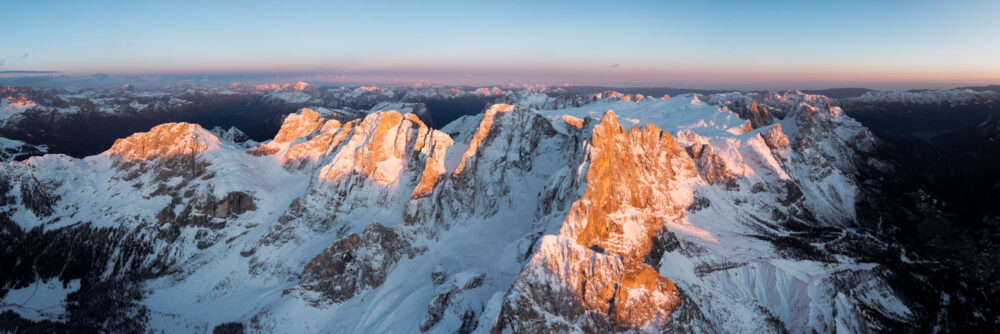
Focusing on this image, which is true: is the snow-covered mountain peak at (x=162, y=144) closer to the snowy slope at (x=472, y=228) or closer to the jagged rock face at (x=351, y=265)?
the snowy slope at (x=472, y=228)

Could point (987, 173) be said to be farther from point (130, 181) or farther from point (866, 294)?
point (130, 181)

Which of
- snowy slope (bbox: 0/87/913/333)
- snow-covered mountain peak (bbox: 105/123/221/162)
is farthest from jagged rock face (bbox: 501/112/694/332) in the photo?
snow-covered mountain peak (bbox: 105/123/221/162)

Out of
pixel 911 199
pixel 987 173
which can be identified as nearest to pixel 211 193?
pixel 911 199

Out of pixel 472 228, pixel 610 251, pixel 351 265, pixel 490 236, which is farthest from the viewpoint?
pixel 472 228

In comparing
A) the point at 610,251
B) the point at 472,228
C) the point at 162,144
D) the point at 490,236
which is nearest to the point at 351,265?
the point at 472,228

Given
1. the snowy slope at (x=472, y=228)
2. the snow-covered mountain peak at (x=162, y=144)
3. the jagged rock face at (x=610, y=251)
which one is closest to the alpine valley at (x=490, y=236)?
the jagged rock face at (x=610, y=251)

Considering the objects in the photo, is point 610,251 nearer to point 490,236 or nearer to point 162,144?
point 490,236

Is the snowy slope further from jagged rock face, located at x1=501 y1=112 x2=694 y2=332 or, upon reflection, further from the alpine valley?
the alpine valley
